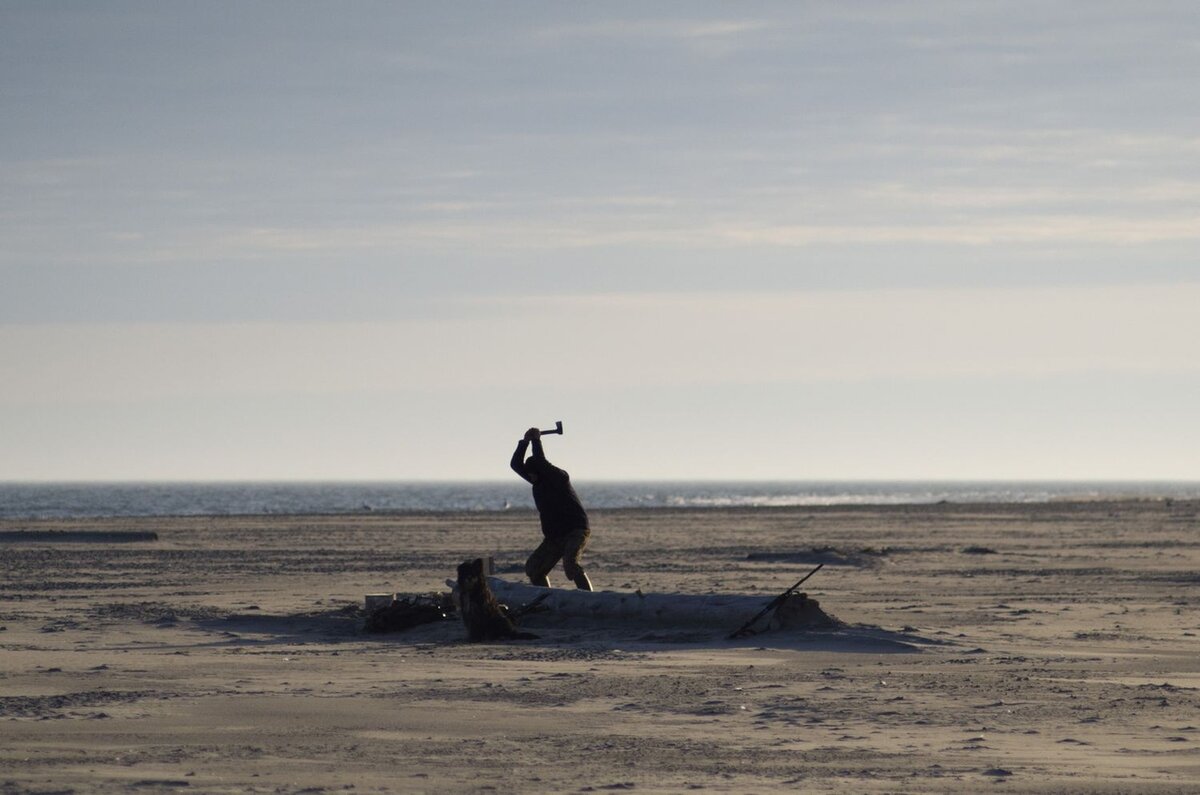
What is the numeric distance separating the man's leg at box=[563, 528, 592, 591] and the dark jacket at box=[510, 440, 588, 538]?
7cm

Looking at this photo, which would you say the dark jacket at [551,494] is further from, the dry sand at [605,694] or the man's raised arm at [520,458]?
the dry sand at [605,694]

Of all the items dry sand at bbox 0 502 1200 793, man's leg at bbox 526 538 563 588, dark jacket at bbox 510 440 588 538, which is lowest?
dry sand at bbox 0 502 1200 793

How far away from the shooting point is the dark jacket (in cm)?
1897

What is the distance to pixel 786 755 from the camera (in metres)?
9.88

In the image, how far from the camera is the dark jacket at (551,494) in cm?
1897

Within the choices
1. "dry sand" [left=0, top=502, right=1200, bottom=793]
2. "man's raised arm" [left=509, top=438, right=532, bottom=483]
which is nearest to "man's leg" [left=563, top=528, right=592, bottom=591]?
"man's raised arm" [left=509, top=438, right=532, bottom=483]

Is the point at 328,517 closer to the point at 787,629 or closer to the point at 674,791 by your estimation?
the point at 787,629

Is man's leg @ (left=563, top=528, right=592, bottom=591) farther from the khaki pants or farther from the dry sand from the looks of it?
the dry sand

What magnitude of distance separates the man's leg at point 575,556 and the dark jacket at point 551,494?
0.24 feet

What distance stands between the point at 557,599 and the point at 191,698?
6.57m

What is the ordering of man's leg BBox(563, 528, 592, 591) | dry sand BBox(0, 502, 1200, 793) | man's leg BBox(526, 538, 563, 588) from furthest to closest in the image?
man's leg BBox(526, 538, 563, 588) → man's leg BBox(563, 528, 592, 591) → dry sand BBox(0, 502, 1200, 793)

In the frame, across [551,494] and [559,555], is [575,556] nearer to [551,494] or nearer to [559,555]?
[559,555]

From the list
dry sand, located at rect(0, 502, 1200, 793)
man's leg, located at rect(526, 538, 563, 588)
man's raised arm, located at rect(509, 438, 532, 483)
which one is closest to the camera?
dry sand, located at rect(0, 502, 1200, 793)

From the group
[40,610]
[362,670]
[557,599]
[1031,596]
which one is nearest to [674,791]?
[362,670]
